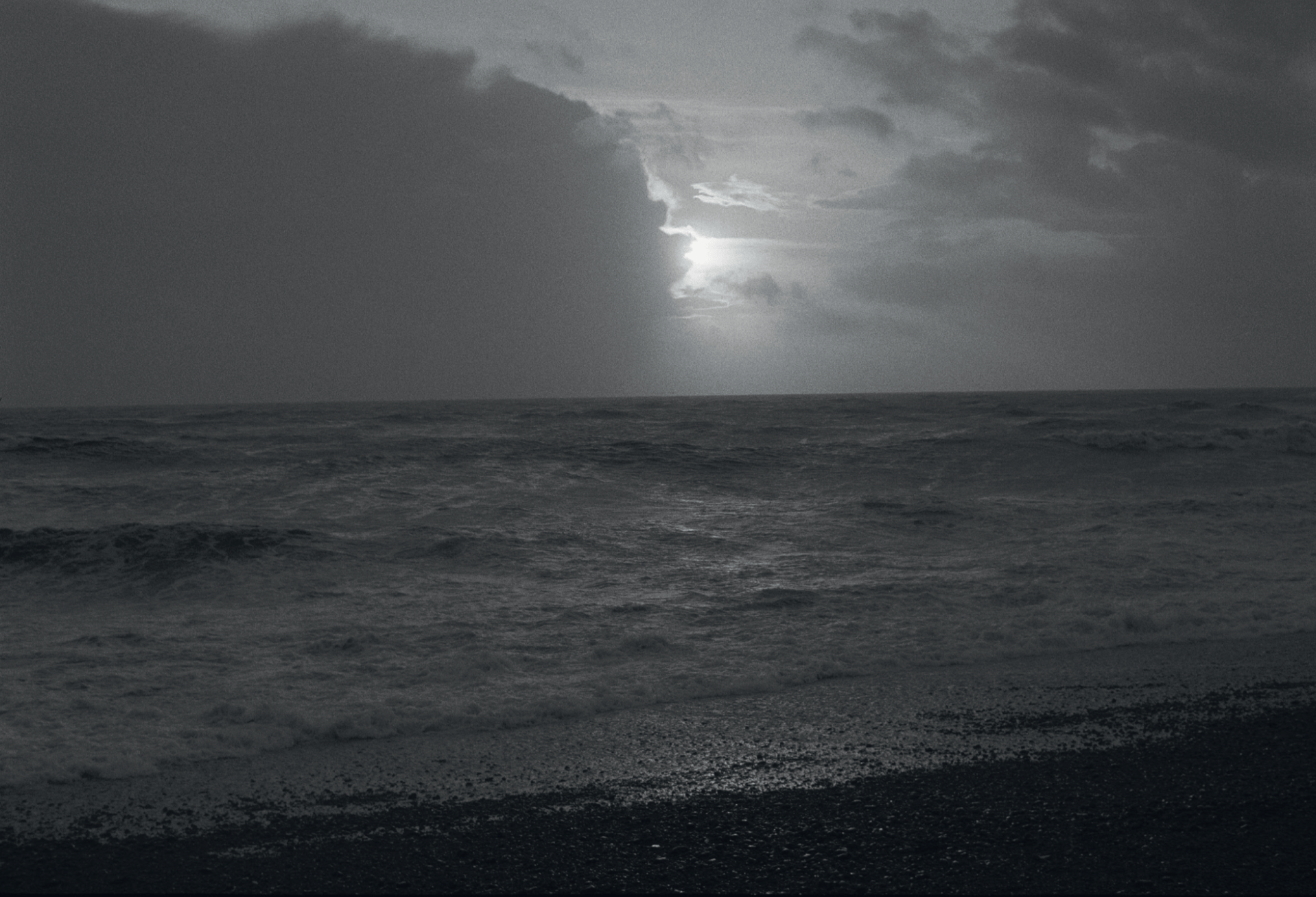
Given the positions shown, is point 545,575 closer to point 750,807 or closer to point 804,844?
point 750,807

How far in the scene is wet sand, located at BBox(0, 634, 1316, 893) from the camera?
16.4 feet

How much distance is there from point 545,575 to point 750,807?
25.9 ft

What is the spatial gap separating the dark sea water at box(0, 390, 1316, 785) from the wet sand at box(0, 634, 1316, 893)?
2.64 ft

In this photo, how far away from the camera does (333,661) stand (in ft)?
30.0

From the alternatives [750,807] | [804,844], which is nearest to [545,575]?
[750,807]

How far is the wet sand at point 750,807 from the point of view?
16.4 feet

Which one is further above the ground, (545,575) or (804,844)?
(545,575)

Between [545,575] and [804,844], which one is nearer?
[804,844]

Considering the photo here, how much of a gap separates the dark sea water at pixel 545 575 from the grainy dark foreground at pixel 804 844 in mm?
1793

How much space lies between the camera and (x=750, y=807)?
5801 mm

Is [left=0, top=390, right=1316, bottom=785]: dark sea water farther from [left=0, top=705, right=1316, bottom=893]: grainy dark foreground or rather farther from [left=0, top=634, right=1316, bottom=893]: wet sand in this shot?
[left=0, top=705, right=1316, bottom=893]: grainy dark foreground

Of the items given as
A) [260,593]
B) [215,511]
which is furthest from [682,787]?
[215,511]

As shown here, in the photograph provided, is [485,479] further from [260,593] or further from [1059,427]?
[1059,427]

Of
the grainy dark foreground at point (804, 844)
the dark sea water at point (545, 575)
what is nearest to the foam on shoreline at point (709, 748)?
the grainy dark foreground at point (804, 844)
